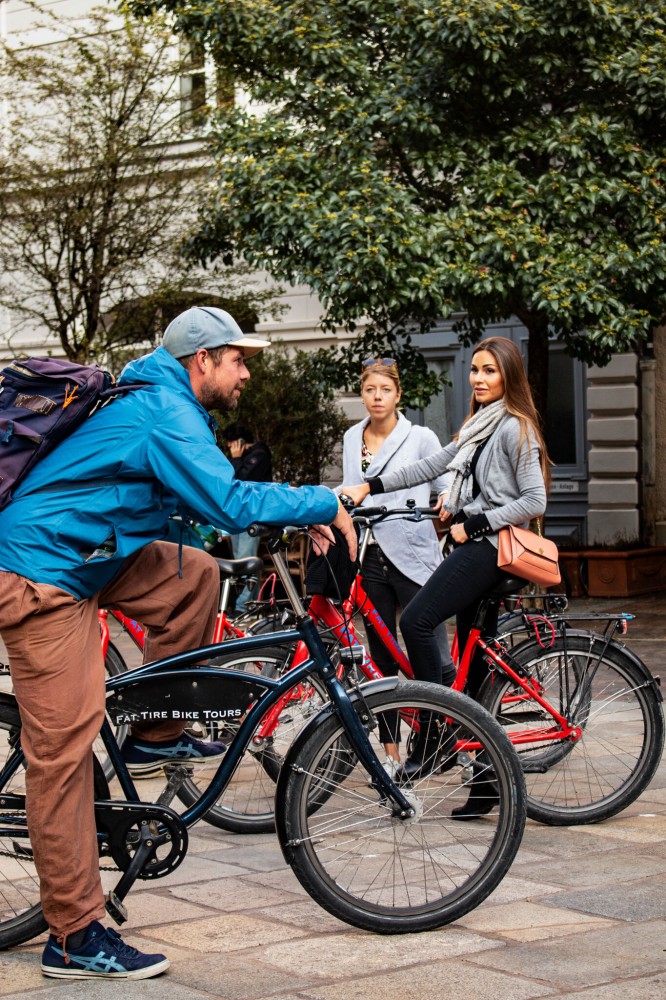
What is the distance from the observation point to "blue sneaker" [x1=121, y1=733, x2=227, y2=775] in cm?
396

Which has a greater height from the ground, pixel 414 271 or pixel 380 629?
pixel 414 271

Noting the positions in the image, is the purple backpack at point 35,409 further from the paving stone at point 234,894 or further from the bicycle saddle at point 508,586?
the bicycle saddle at point 508,586

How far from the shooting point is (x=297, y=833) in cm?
385

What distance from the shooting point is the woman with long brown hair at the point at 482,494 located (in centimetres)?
534

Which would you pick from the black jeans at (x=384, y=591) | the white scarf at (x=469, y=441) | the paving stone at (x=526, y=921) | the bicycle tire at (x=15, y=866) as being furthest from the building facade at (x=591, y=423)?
the bicycle tire at (x=15, y=866)

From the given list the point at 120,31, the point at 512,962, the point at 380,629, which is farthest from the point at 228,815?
the point at 120,31

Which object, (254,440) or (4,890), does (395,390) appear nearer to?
(4,890)

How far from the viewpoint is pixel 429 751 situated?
4012mm

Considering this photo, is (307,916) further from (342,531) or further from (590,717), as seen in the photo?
(590,717)

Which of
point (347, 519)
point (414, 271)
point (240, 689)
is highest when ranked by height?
point (414, 271)

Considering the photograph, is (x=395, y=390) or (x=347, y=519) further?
(x=395, y=390)

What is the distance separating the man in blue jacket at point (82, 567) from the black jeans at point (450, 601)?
159cm

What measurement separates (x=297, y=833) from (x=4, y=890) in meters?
0.92

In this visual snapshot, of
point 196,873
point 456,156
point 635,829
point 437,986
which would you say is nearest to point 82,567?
point 437,986
